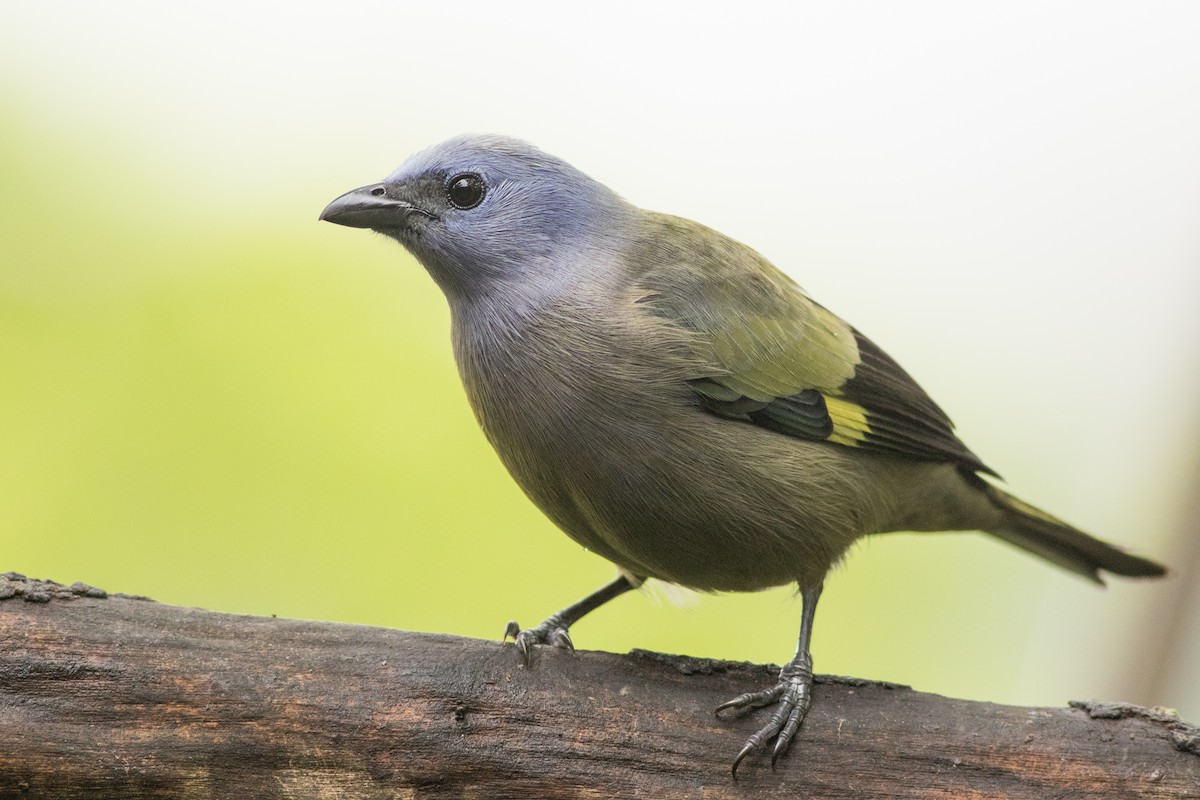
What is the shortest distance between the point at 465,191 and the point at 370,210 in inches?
16.1

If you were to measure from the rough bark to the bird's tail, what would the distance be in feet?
4.39

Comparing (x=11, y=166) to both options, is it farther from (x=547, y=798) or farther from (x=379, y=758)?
(x=547, y=798)

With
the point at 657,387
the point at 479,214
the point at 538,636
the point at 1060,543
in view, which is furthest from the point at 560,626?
the point at 1060,543

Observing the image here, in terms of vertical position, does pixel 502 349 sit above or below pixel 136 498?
above

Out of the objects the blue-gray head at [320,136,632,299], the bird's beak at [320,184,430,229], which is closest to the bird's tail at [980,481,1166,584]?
the blue-gray head at [320,136,632,299]

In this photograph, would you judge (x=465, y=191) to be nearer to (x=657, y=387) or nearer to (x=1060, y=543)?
(x=657, y=387)

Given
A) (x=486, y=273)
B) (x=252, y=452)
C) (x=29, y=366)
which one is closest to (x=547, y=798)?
(x=486, y=273)

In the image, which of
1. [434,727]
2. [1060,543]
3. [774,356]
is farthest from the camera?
[1060,543]

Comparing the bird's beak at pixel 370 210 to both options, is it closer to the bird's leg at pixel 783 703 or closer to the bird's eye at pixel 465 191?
the bird's eye at pixel 465 191

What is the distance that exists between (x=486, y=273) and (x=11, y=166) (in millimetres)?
3870

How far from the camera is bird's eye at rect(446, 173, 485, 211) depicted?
4.60 meters

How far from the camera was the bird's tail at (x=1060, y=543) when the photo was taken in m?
5.49

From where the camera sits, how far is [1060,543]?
5.62 m

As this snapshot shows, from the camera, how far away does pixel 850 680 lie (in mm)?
4457
